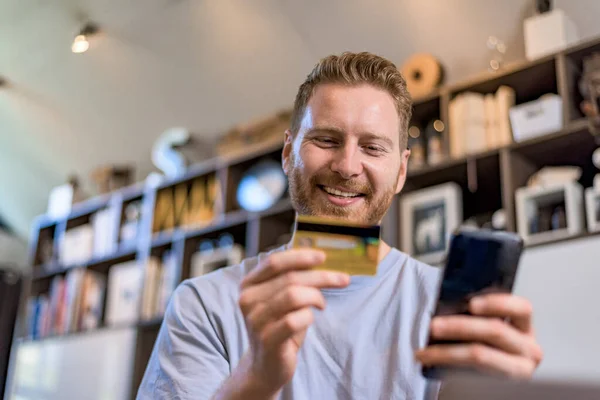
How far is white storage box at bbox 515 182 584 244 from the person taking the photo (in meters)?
2.52

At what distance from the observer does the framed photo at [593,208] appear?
2.46 metres

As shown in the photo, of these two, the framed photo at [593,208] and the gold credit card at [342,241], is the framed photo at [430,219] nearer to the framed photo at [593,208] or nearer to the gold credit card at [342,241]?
the framed photo at [593,208]

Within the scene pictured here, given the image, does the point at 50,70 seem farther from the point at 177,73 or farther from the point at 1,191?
the point at 1,191

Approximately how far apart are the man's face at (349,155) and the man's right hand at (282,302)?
40 cm

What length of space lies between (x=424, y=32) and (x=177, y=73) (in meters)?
1.31

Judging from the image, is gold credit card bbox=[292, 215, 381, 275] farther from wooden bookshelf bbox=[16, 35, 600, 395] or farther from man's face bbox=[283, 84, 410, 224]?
wooden bookshelf bbox=[16, 35, 600, 395]

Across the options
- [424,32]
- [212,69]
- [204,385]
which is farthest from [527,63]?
[204,385]

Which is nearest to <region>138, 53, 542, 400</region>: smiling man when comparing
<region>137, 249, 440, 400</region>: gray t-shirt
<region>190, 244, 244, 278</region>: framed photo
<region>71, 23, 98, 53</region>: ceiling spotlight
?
<region>137, 249, 440, 400</region>: gray t-shirt

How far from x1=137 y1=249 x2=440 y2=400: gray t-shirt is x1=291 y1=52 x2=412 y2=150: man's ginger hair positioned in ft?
0.92

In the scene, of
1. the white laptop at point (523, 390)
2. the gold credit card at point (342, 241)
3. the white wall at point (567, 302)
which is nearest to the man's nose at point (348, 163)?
the gold credit card at point (342, 241)

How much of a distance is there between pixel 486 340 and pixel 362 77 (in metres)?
Answer: 0.61

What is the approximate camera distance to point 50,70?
401 cm

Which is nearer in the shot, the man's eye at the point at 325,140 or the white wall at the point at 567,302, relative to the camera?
the man's eye at the point at 325,140

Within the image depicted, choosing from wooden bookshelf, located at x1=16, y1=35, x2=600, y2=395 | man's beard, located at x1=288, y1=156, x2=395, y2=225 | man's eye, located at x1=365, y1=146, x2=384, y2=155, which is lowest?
man's beard, located at x1=288, y1=156, x2=395, y2=225
